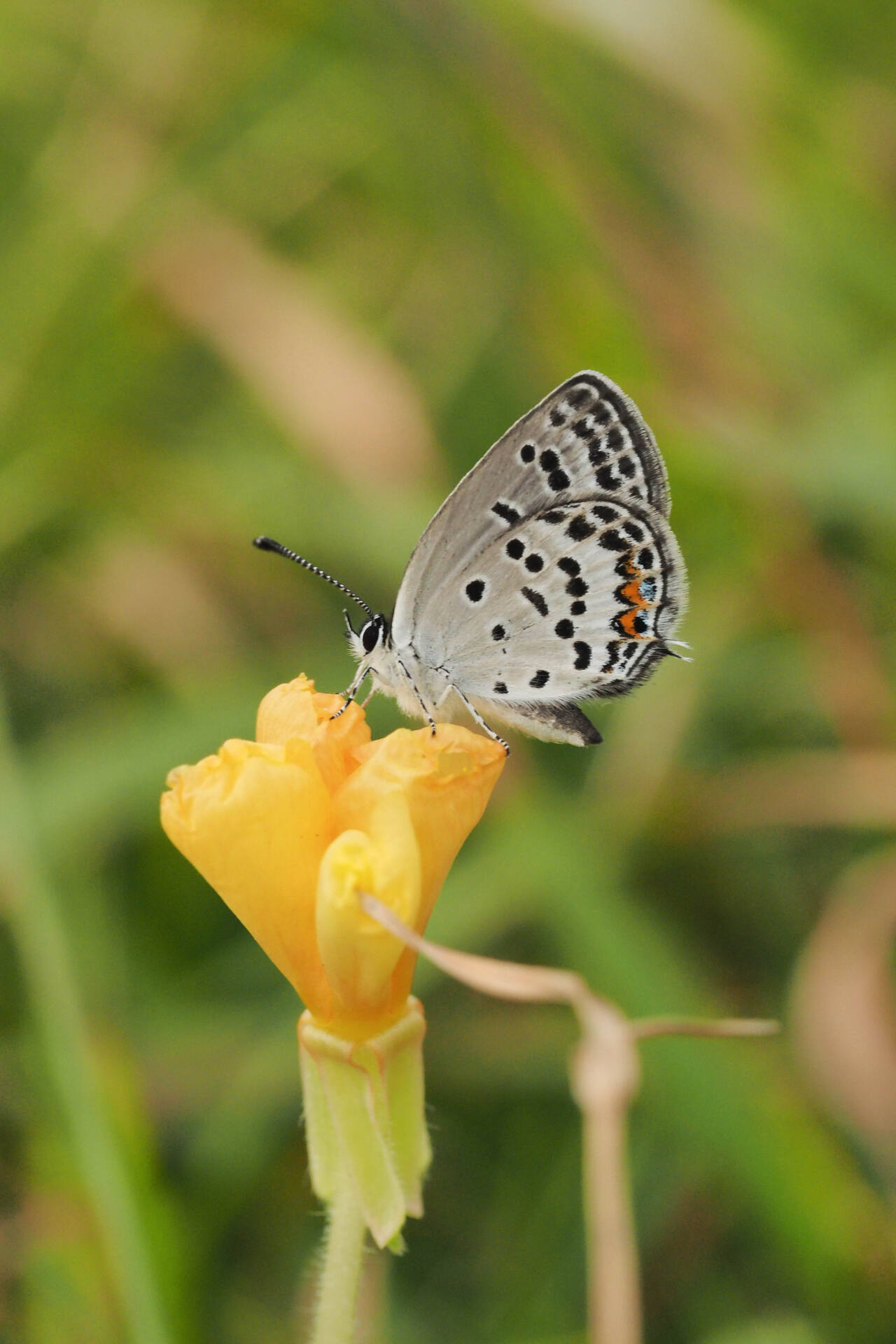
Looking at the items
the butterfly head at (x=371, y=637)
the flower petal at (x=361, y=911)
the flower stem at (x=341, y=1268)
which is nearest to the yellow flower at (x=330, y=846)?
the flower petal at (x=361, y=911)

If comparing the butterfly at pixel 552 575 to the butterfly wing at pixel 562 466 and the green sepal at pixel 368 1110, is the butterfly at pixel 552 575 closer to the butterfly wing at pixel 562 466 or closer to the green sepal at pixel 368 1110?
the butterfly wing at pixel 562 466

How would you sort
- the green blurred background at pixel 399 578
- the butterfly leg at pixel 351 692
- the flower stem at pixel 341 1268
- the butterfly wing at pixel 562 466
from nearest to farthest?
the flower stem at pixel 341 1268, the butterfly leg at pixel 351 692, the butterfly wing at pixel 562 466, the green blurred background at pixel 399 578

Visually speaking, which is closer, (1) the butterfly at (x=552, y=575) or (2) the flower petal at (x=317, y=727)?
(2) the flower petal at (x=317, y=727)

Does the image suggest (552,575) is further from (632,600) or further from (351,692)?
(351,692)

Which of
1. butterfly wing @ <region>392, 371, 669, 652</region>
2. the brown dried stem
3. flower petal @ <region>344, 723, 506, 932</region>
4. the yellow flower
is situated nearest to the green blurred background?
the yellow flower

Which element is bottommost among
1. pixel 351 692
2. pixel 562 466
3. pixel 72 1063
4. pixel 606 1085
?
pixel 72 1063

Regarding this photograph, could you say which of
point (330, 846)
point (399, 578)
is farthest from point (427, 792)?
point (399, 578)
